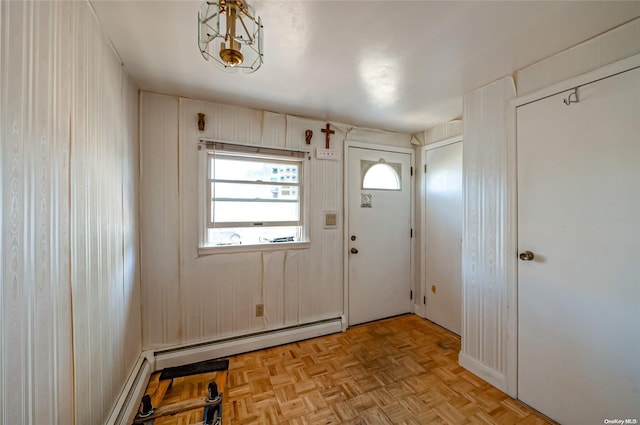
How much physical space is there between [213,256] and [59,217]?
4.70ft

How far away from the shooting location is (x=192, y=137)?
2.27 meters

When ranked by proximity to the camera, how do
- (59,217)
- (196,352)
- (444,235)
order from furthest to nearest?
(444,235) → (196,352) → (59,217)

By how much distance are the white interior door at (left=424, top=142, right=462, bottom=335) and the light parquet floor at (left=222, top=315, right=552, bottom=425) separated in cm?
37

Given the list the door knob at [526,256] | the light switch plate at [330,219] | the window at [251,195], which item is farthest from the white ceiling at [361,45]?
the door knob at [526,256]

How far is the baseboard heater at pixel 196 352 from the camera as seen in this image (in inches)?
62.7

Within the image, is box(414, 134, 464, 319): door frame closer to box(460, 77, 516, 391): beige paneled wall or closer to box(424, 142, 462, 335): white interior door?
box(424, 142, 462, 335): white interior door

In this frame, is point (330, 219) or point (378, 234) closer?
point (330, 219)

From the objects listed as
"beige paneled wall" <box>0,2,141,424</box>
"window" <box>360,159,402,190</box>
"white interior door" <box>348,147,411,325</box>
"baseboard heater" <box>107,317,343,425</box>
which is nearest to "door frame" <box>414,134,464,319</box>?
"white interior door" <box>348,147,411,325</box>

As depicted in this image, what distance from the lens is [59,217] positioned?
97 centimetres

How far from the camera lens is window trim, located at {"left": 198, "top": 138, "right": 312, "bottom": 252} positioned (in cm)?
230

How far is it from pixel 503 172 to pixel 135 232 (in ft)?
9.59

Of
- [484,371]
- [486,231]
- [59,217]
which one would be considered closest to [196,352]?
[59,217]

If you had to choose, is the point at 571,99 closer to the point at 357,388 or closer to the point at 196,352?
the point at 357,388

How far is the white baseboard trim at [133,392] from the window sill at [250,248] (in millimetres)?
920
